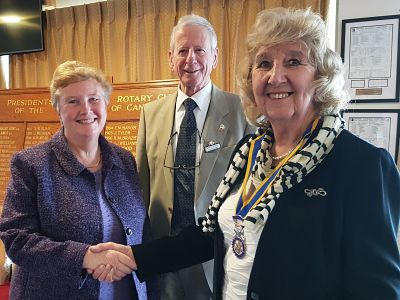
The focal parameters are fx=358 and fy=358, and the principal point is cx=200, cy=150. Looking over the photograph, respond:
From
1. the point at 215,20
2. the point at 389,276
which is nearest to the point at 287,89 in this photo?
the point at 389,276

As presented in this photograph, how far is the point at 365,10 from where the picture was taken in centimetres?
238

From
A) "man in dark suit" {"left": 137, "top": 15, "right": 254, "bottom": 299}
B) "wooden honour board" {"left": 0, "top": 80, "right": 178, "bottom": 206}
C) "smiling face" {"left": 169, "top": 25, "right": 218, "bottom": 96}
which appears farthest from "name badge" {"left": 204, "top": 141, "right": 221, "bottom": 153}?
"wooden honour board" {"left": 0, "top": 80, "right": 178, "bottom": 206}

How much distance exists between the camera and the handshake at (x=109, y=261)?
1.26m

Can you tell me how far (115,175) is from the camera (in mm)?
1469

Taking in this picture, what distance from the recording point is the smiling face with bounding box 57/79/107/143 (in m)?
1.44

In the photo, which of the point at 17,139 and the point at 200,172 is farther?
the point at 17,139

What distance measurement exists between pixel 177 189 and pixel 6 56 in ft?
11.0

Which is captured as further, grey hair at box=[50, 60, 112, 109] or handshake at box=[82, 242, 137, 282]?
grey hair at box=[50, 60, 112, 109]

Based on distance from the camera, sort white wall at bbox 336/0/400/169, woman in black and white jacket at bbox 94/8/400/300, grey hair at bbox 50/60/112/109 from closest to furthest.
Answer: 1. woman in black and white jacket at bbox 94/8/400/300
2. grey hair at bbox 50/60/112/109
3. white wall at bbox 336/0/400/169

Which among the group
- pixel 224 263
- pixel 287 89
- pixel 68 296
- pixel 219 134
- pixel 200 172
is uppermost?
pixel 287 89

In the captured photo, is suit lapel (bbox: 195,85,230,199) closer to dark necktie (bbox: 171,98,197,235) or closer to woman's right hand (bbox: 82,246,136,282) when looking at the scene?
dark necktie (bbox: 171,98,197,235)

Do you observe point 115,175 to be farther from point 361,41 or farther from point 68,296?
point 361,41

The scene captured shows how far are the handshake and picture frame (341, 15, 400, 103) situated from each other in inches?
73.8

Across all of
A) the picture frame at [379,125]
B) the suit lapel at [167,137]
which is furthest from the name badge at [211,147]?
the picture frame at [379,125]
